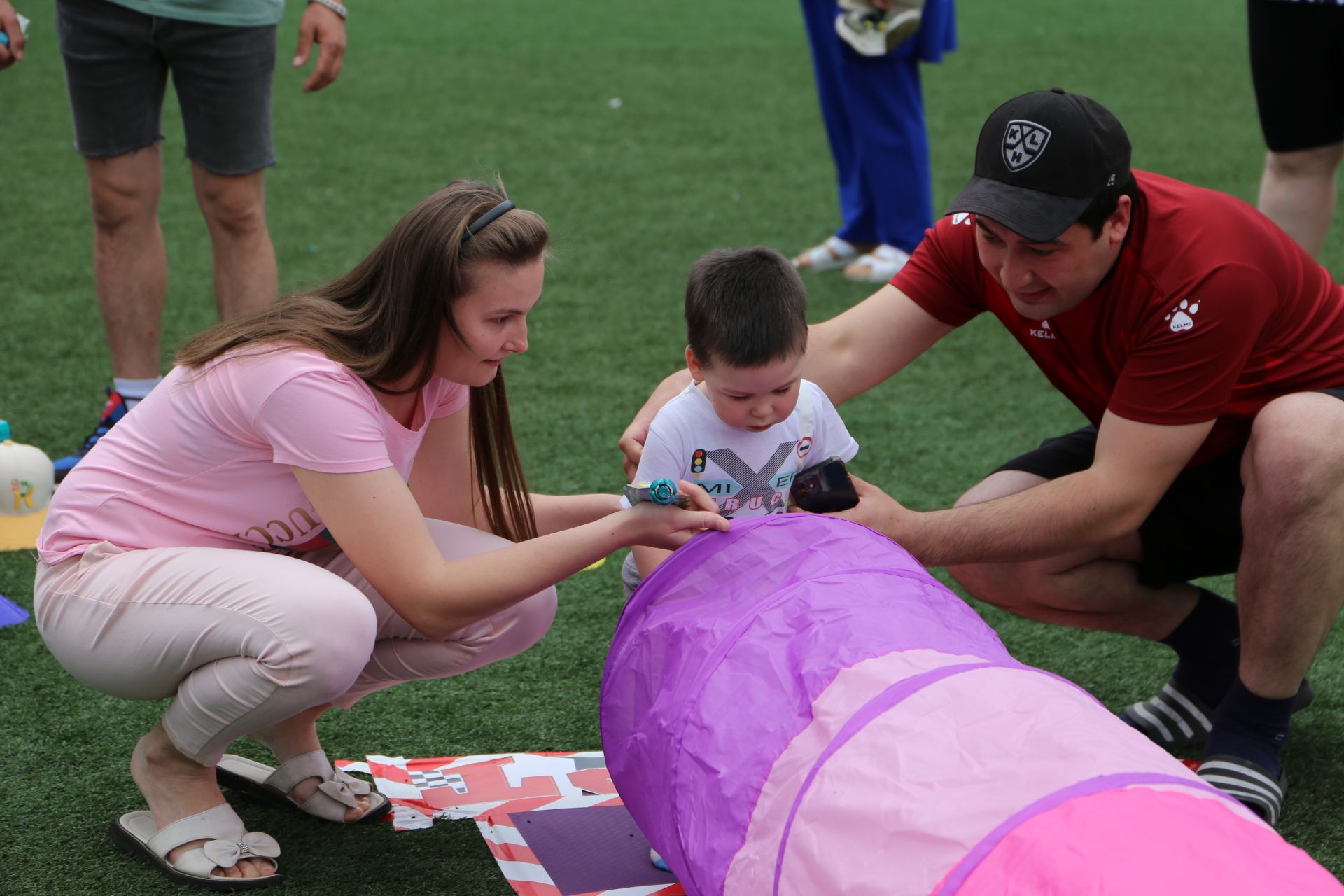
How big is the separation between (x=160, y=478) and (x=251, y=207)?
1837mm

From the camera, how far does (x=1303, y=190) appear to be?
164 inches

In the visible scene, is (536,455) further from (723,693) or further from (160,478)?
(723,693)

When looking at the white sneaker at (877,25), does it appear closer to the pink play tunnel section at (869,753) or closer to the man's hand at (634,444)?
Answer: the man's hand at (634,444)

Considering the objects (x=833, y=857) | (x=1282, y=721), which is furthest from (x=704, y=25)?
(x=833, y=857)

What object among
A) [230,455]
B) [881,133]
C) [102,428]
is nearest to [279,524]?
[230,455]

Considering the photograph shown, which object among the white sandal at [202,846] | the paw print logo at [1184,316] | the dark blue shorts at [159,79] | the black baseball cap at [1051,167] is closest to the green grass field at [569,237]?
the white sandal at [202,846]

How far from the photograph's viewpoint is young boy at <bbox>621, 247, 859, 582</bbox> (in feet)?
7.16

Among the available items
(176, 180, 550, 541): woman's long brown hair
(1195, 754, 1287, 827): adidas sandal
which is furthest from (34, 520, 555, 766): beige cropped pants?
(1195, 754, 1287, 827): adidas sandal

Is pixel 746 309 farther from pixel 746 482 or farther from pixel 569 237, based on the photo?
pixel 569 237

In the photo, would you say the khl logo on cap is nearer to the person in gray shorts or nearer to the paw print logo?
the paw print logo

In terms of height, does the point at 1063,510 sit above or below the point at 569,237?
above

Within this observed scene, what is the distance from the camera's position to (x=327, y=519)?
2078mm

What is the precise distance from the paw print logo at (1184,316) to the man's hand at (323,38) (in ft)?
8.12

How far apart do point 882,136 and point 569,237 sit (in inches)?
51.4
